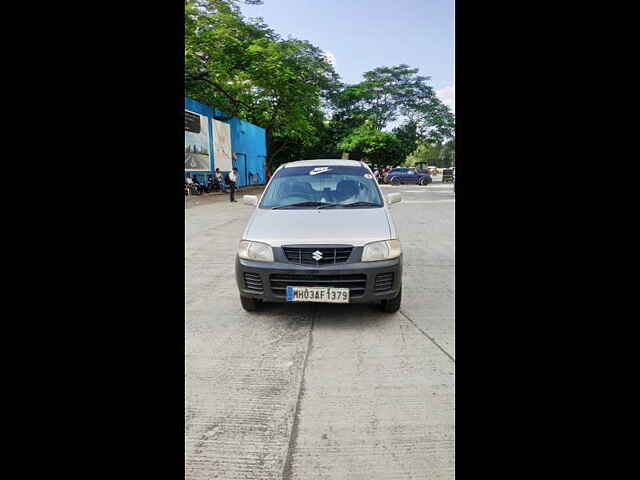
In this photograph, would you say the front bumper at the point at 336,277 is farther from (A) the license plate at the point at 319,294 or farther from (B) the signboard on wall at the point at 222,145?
(B) the signboard on wall at the point at 222,145

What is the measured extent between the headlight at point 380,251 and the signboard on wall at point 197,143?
15.4 metres

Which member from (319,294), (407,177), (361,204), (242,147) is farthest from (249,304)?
(407,177)

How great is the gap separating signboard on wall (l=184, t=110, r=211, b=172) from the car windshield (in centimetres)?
1378

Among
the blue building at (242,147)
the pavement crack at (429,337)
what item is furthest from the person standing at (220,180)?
the pavement crack at (429,337)

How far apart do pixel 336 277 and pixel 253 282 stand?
0.78 metres

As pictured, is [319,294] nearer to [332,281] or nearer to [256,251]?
[332,281]

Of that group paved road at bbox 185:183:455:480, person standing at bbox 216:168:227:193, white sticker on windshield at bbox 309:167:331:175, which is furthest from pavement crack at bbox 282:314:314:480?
person standing at bbox 216:168:227:193

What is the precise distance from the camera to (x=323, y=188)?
15.6ft

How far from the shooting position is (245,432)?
2.18m

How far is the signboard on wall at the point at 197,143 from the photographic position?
17969 mm

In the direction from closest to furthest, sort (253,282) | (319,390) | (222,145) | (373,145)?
(319,390), (253,282), (222,145), (373,145)
